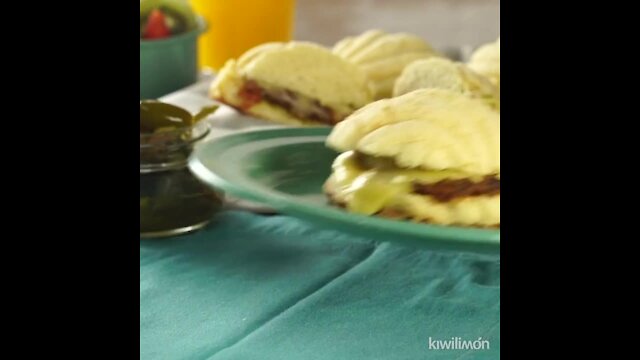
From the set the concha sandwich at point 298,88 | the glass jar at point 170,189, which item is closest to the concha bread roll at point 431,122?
the glass jar at point 170,189

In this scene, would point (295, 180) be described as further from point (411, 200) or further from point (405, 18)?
point (405, 18)

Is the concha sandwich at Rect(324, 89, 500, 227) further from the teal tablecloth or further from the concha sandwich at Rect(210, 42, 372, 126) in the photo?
the concha sandwich at Rect(210, 42, 372, 126)

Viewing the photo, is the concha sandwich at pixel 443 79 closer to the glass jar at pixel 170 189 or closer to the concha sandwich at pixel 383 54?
the concha sandwich at pixel 383 54

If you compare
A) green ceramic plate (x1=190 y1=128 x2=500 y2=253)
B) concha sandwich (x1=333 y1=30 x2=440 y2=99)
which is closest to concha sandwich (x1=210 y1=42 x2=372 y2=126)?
concha sandwich (x1=333 y1=30 x2=440 y2=99)

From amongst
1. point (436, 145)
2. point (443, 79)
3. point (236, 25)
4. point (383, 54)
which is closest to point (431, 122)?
point (436, 145)
